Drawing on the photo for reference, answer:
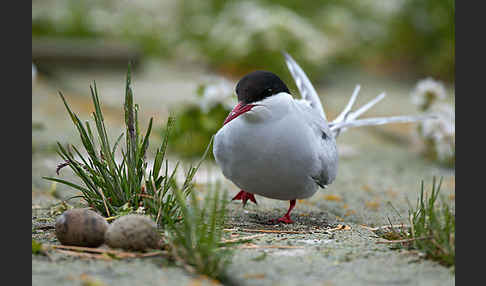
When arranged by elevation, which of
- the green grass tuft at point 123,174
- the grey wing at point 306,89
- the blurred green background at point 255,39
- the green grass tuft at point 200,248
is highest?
the blurred green background at point 255,39

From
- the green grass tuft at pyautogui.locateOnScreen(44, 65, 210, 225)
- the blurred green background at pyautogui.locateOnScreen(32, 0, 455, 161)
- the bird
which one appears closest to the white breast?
the bird

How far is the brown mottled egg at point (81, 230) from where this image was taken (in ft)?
6.64

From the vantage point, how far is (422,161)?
471cm

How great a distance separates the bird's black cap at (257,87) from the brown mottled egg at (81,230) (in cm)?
81

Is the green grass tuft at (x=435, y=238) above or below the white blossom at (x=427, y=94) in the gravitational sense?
below

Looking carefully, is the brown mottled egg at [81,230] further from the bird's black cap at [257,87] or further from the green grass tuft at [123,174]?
the bird's black cap at [257,87]

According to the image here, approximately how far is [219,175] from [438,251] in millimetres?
2211

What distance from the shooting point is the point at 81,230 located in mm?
2023

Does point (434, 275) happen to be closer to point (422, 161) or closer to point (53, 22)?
point (422, 161)

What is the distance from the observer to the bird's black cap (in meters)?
2.45

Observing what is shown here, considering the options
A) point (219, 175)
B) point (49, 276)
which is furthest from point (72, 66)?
point (49, 276)

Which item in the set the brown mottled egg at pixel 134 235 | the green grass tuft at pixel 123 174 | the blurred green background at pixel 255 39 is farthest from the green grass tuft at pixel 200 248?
the blurred green background at pixel 255 39

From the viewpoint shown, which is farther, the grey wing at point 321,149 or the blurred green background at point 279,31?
the blurred green background at point 279,31

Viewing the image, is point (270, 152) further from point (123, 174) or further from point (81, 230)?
point (81, 230)
